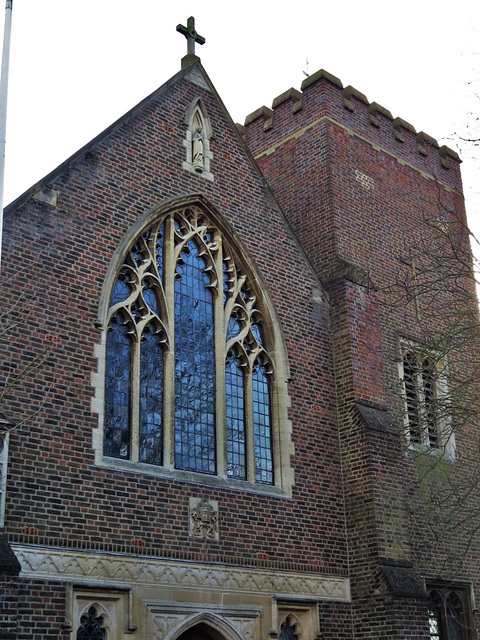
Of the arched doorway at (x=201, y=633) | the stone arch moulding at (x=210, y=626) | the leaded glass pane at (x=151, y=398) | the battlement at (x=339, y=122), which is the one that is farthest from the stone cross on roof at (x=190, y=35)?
the arched doorway at (x=201, y=633)

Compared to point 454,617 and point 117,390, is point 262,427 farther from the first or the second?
point 454,617

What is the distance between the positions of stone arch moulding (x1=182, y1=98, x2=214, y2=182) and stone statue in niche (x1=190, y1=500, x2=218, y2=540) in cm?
552

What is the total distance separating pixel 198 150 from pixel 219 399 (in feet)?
14.1

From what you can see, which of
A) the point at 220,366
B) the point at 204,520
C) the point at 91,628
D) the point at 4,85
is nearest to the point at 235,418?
the point at 220,366

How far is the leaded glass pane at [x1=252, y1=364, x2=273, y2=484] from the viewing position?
14.0m

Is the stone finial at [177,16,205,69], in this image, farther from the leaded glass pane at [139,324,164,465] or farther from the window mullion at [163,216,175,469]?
the leaded glass pane at [139,324,164,465]

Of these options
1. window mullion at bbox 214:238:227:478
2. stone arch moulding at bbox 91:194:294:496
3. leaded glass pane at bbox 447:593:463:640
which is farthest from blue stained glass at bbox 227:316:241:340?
leaded glass pane at bbox 447:593:463:640

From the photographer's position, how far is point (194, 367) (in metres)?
13.5

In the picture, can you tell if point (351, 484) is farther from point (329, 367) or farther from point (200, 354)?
point (200, 354)

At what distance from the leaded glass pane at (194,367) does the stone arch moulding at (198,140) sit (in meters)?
1.37

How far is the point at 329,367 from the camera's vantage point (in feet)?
51.3

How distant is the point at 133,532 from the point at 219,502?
165cm

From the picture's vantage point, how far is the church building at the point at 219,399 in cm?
1096

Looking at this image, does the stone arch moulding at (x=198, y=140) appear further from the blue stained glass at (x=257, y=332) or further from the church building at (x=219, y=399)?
the blue stained glass at (x=257, y=332)
